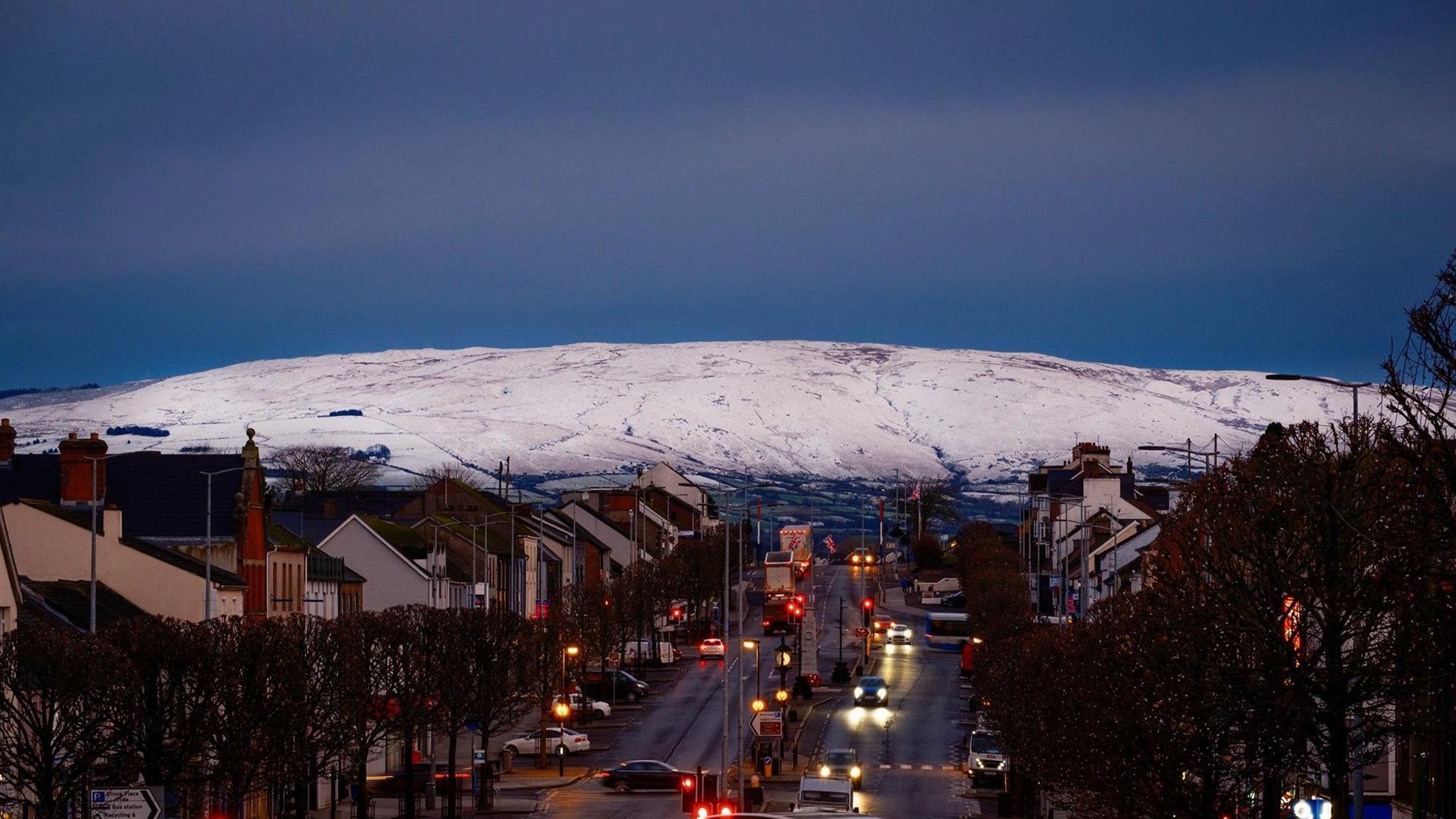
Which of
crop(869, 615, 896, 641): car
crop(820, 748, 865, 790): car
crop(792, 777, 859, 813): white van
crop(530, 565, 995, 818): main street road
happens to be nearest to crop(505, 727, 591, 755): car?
crop(530, 565, 995, 818): main street road

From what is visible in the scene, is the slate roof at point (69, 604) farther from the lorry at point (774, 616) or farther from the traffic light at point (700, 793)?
the lorry at point (774, 616)

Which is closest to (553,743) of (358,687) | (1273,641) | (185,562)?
(185,562)

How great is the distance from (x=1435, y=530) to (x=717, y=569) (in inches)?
6439

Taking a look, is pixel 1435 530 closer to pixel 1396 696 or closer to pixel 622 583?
pixel 1396 696

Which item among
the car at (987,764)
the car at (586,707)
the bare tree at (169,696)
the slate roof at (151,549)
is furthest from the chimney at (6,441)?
the car at (987,764)

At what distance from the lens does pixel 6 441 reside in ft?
313

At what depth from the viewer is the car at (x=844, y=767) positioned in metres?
88.0

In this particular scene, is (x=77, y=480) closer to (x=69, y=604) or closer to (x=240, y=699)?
(x=69, y=604)

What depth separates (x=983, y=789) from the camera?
306ft

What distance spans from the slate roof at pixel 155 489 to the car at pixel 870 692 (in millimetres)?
46619

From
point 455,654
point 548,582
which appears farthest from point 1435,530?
point 548,582

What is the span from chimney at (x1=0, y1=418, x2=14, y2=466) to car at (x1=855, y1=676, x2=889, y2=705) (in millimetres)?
52724

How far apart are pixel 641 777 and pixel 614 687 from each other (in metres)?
37.6

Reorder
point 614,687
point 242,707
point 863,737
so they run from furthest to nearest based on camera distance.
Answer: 1. point 614,687
2. point 863,737
3. point 242,707
